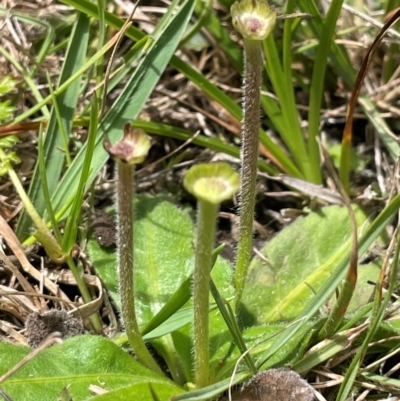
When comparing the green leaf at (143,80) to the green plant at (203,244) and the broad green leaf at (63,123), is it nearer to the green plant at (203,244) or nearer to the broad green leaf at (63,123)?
the green plant at (203,244)

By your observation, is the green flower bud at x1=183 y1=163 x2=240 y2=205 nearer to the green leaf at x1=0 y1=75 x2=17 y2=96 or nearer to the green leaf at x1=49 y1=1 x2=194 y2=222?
the green leaf at x1=49 y1=1 x2=194 y2=222

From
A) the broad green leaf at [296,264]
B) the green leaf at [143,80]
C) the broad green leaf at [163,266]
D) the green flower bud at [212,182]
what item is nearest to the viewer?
the green flower bud at [212,182]

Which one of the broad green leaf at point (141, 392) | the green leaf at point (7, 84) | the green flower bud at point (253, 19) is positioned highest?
the green flower bud at point (253, 19)

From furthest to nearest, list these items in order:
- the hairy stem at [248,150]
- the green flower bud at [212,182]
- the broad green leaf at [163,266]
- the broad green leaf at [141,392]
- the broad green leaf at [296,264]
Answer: the broad green leaf at [296,264], the broad green leaf at [163,266], the broad green leaf at [141,392], the hairy stem at [248,150], the green flower bud at [212,182]

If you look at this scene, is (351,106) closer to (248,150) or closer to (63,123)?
(248,150)

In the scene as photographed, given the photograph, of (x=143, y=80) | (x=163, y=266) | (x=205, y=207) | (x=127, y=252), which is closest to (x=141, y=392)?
(x=127, y=252)

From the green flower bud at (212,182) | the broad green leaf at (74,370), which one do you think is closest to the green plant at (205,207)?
the green flower bud at (212,182)
